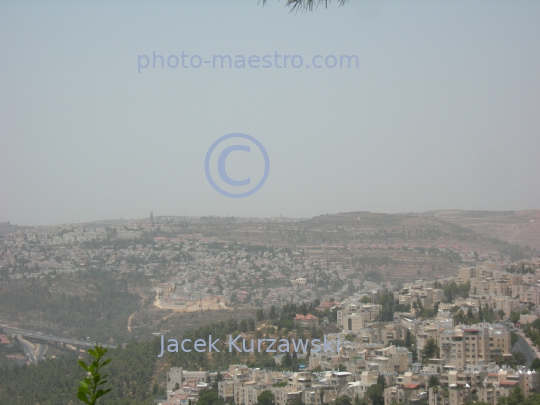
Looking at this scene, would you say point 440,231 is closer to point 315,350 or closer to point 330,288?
point 330,288

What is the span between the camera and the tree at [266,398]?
7.55m

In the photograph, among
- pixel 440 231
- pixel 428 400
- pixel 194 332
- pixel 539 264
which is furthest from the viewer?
pixel 440 231

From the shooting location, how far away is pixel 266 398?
756cm

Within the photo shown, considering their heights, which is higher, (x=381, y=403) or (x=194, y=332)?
(x=194, y=332)

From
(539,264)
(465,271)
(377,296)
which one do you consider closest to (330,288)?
(377,296)

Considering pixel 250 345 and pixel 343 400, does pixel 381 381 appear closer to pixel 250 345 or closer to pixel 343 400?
pixel 343 400

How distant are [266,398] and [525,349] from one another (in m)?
3.44

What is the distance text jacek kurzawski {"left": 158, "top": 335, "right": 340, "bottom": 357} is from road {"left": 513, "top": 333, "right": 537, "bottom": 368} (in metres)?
2.34

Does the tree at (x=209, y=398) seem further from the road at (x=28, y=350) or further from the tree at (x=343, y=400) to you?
the road at (x=28, y=350)

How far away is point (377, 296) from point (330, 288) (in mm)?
788

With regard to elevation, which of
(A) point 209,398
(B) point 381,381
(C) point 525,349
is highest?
(C) point 525,349

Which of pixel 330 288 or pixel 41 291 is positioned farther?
pixel 41 291

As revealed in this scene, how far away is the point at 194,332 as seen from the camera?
8172 mm

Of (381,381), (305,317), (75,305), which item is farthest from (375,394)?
(75,305)
